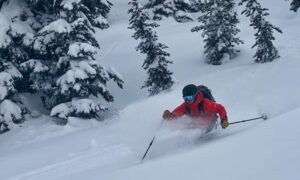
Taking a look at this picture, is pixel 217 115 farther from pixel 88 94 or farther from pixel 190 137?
pixel 88 94

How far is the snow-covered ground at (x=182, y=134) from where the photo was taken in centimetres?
691

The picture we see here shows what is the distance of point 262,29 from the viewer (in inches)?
658

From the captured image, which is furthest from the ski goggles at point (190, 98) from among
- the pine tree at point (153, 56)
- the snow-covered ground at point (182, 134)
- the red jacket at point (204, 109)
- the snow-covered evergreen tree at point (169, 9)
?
the snow-covered evergreen tree at point (169, 9)

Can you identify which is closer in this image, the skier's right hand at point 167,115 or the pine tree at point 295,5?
the skier's right hand at point 167,115

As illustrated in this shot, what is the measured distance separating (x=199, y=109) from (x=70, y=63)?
6694 mm

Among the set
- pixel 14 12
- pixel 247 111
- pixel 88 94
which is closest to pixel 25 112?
pixel 88 94

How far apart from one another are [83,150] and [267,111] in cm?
500

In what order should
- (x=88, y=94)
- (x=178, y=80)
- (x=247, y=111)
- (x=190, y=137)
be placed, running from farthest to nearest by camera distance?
(x=178, y=80)
(x=88, y=94)
(x=247, y=111)
(x=190, y=137)

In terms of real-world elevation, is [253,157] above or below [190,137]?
above

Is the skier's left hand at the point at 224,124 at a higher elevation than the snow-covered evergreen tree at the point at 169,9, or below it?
below

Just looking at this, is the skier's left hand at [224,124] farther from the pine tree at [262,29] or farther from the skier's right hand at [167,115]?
the pine tree at [262,29]

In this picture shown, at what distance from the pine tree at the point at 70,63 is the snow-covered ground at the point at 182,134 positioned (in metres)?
0.73

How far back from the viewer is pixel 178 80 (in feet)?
59.4

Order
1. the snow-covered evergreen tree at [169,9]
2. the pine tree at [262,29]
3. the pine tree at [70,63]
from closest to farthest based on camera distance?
the pine tree at [70,63]
the pine tree at [262,29]
the snow-covered evergreen tree at [169,9]
